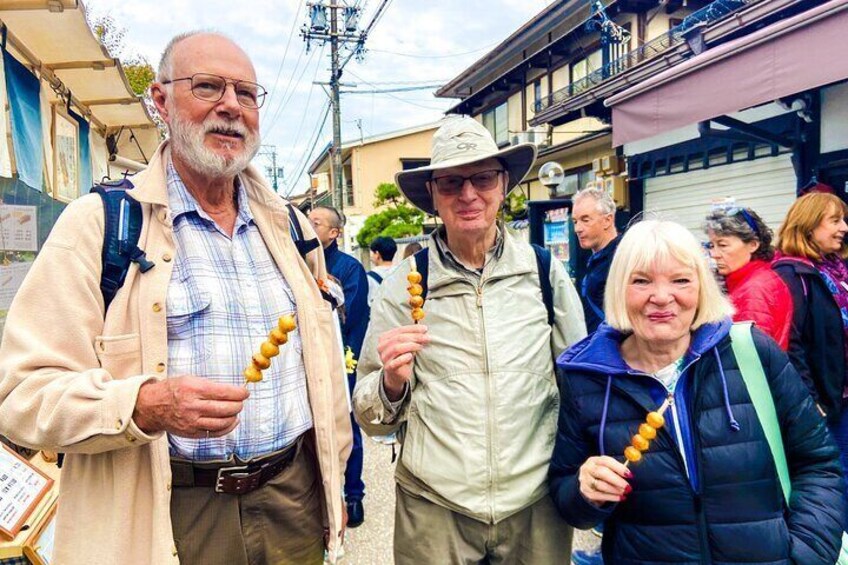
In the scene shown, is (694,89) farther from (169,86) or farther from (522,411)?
(169,86)

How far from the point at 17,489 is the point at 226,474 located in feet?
6.83

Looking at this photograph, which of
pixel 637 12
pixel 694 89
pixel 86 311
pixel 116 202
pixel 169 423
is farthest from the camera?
pixel 637 12

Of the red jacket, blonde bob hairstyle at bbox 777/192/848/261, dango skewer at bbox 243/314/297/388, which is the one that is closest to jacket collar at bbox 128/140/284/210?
dango skewer at bbox 243/314/297/388

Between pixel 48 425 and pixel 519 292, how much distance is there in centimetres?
156

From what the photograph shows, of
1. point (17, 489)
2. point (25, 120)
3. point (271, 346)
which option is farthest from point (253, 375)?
point (25, 120)

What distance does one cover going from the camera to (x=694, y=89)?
5.30 m

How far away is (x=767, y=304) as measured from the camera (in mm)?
3016

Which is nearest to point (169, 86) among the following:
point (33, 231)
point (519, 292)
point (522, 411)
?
point (519, 292)

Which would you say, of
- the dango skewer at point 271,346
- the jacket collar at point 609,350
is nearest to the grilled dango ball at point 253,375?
the dango skewer at point 271,346

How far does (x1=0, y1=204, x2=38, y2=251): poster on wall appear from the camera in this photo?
10.7ft

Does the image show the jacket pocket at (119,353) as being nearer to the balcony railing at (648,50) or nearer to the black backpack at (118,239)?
the black backpack at (118,239)

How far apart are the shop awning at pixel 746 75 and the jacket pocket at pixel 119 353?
4651mm

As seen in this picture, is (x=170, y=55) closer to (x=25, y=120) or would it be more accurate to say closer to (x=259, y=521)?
(x=259, y=521)

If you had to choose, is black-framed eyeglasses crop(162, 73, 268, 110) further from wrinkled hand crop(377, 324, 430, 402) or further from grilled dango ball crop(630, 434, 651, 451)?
grilled dango ball crop(630, 434, 651, 451)
